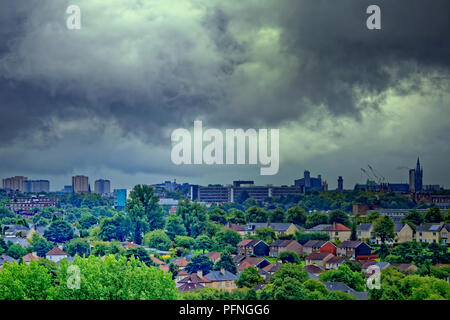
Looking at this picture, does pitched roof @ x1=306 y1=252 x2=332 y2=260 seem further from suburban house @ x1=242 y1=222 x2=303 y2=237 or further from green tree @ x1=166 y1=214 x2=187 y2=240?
green tree @ x1=166 y1=214 x2=187 y2=240

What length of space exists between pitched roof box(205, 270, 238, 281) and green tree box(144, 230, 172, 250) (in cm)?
647

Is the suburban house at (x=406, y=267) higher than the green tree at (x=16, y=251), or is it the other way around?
the suburban house at (x=406, y=267)

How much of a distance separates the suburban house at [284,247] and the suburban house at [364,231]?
296 centimetres

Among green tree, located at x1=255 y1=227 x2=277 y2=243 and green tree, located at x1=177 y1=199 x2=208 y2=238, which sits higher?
green tree, located at x1=177 y1=199 x2=208 y2=238

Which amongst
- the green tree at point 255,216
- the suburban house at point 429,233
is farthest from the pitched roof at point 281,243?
the green tree at point 255,216

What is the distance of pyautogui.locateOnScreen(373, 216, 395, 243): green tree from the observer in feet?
75.7

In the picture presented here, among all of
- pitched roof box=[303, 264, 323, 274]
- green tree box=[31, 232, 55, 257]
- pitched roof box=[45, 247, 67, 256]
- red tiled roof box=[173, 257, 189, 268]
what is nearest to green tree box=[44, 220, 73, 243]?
green tree box=[31, 232, 55, 257]

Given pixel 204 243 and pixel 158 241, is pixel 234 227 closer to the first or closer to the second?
pixel 158 241

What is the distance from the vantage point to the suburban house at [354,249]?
68.1ft

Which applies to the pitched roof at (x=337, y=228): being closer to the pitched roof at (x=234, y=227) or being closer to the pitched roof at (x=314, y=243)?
the pitched roof at (x=314, y=243)

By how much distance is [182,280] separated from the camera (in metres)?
15.9

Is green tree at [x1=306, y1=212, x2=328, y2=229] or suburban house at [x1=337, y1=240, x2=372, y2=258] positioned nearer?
suburban house at [x1=337, y1=240, x2=372, y2=258]

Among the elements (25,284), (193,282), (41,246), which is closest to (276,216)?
(41,246)
